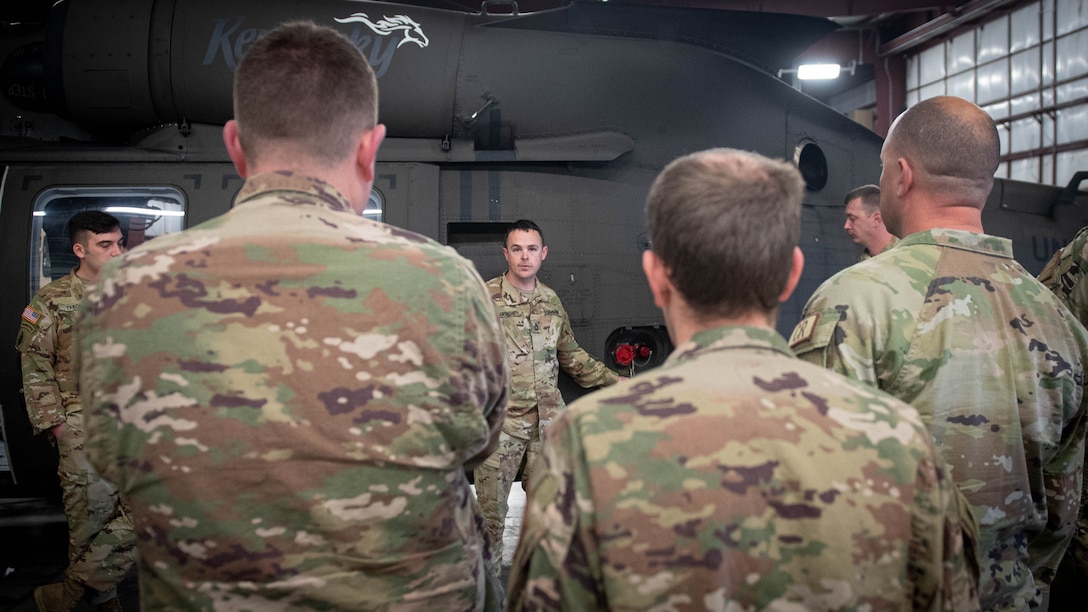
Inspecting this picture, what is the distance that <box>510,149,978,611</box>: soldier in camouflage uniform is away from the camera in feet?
3.59

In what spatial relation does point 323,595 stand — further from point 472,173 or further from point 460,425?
point 472,173

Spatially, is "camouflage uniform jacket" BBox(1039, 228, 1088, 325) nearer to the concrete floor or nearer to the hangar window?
the hangar window

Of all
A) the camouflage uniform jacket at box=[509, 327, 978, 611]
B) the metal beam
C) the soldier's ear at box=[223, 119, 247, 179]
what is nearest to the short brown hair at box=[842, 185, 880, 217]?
the camouflage uniform jacket at box=[509, 327, 978, 611]

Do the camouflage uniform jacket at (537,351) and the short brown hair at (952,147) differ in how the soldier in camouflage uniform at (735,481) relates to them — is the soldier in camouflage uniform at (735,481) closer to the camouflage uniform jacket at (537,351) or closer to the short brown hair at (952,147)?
the short brown hair at (952,147)

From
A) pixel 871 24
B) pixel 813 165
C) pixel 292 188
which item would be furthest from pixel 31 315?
pixel 871 24

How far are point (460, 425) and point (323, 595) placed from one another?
402mm

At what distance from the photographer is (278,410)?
1422 mm

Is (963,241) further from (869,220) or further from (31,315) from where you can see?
(31,315)

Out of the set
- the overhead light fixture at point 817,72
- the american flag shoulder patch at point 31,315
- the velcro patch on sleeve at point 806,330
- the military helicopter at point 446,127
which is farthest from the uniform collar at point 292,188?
the overhead light fixture at point 817,72

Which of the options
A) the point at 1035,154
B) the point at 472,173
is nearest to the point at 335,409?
the point at 472,173

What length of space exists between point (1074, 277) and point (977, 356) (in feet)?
6.41

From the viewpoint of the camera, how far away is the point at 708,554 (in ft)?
3.58

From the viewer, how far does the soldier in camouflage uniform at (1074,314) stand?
2934 millimetres

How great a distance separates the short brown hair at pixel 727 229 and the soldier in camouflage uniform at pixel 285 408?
505mm
